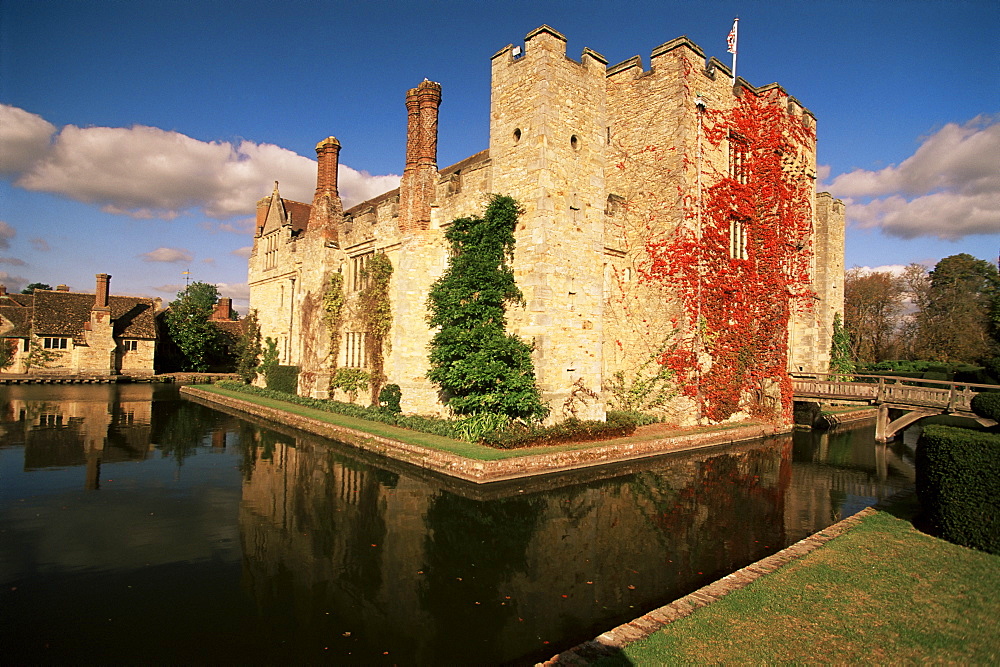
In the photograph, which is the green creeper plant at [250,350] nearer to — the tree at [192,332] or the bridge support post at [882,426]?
the tree at [192,332]

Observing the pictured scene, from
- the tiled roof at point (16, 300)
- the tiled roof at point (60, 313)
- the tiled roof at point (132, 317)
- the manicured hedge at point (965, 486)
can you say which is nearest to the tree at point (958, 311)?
the manicured hedge at point (965, 486)

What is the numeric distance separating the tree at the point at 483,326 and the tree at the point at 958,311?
33.6 meters

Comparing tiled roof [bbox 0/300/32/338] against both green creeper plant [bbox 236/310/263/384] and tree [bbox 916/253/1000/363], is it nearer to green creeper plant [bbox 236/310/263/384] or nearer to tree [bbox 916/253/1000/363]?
green creeper plant [bbox 236/310/263/384]

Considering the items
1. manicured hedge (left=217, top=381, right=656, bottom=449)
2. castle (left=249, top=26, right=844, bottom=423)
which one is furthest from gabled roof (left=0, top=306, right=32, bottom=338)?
manicured hedge (left=217, top=381, right=656, bottom=449)

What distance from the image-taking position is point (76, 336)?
40.9m

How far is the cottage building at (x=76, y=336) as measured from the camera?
40.0 meters

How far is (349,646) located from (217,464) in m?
10.3

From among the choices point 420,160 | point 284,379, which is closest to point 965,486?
point 420,160

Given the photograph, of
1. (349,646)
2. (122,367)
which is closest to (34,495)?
(349,646)

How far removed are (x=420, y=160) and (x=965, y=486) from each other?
55.5 ft

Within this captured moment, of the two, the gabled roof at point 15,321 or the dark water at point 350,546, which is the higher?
the gabled roof at point 15,321

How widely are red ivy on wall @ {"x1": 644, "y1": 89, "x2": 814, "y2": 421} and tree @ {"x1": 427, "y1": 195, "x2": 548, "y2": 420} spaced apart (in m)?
6.52

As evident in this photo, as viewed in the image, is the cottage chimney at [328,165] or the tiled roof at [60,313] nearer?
the cottage chimney at [328,165]

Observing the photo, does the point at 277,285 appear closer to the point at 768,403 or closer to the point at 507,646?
the point at 768,403
